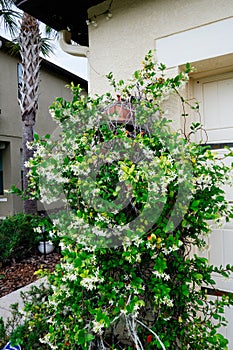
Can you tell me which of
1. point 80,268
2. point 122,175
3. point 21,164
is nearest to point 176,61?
point 122,175

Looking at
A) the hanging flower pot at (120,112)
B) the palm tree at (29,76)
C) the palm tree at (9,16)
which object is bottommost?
the hanging flower pot at (120,112)

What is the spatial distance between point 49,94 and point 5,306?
33.5 ft

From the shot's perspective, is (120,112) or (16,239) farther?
(16,239)

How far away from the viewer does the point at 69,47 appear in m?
3.43

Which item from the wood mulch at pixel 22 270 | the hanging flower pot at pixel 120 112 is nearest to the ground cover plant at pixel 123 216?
the hanging flower pot at pixel 120 112

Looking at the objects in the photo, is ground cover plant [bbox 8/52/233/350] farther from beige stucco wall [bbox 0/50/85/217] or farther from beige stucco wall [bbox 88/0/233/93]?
beige stucco wall [bbox 0/50/85/217]

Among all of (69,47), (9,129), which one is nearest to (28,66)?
(9,129)

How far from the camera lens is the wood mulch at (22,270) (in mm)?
4801

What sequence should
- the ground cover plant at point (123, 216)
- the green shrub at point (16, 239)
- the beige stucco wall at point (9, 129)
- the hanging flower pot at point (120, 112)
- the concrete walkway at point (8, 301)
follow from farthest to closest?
the beige stucco wall at point (9, 129) → the green shrub at point (16, 239) → the concrete walkway at point (8, 301) → the hanging flower pot at point (120, 112) → the ground cover plant at point (123, 216)

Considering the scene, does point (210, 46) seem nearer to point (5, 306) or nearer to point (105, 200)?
point (105, 200)

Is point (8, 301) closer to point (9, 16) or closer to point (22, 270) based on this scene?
point (22, 270)

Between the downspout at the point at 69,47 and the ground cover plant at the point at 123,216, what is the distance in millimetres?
1449

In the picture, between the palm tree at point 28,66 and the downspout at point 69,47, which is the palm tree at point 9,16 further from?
the downspout at point 69,47

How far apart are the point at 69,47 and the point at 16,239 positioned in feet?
13.3
